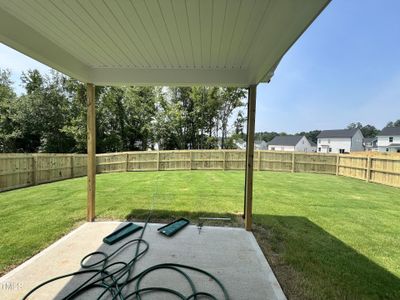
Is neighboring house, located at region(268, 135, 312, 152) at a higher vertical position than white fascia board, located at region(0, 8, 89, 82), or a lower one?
lower

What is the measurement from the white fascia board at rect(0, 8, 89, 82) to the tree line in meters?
13.3

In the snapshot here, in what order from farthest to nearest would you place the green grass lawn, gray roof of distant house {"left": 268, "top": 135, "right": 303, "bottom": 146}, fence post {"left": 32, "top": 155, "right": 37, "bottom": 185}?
gray roof of distant house {"left": 268, "top": 135, "right": 303, "bottom": 146}, fence post {"left": 32, "top": 155, "right": 37, "bottom": 185}, the green grass lawn

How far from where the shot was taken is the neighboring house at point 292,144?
3584 centimetres

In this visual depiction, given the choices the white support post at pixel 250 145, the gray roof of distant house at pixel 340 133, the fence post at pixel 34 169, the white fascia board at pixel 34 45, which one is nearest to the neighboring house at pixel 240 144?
the fence post at pixel 34 169

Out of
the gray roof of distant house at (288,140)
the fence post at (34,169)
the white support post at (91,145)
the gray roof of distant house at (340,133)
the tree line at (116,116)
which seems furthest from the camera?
the gray roof of distant house at (288,140)

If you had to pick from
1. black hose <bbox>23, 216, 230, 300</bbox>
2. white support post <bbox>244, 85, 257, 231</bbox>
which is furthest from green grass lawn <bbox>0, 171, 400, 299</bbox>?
black hose <bbox>23, 216, 230, 300</bbox>

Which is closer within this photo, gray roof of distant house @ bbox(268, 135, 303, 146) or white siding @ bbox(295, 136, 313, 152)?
white siding @ bbox(295, 136, 313, 152)

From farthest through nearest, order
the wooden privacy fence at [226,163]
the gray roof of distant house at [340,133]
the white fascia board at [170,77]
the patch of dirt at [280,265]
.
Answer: the gray roof of distant house at [340,133], the wooden privacy fence at [226,163], the white fascia board at [170,77], the patch of dirt at [280,265]

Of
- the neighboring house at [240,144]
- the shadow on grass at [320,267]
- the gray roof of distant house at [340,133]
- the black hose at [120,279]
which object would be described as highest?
the gray roof of distant house at [340,133]

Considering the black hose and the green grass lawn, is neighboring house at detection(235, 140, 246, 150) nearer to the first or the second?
the green grass lawn

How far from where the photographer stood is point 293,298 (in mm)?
2180

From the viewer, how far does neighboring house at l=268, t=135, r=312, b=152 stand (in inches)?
1411

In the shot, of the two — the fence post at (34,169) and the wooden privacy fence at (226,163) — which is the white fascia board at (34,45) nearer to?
the fence post at (34,169)

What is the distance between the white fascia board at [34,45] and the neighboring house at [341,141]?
37433 mm
